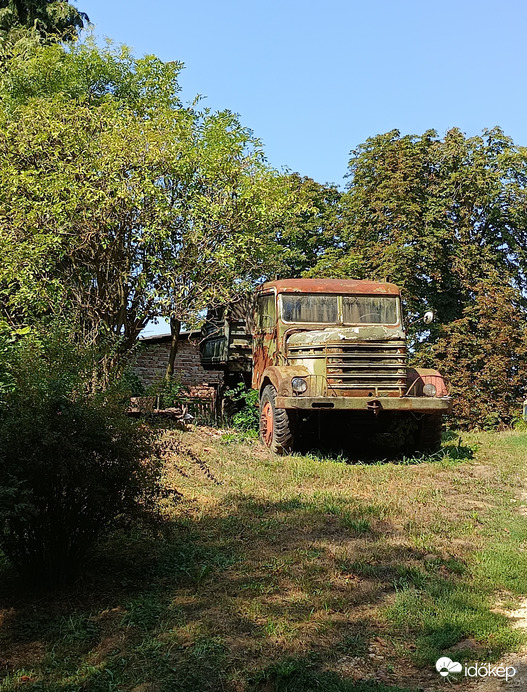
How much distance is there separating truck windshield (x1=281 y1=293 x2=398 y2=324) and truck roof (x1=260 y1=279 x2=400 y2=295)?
8cm

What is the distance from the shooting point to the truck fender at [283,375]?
9.76 m

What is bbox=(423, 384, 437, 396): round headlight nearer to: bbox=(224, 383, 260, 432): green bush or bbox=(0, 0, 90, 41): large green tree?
bbox=(224, 383, 260, 432): green bush

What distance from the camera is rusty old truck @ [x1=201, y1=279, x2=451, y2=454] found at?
32.2 ft

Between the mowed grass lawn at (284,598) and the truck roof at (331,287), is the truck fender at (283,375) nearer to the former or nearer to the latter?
the truck roof at (331,287)

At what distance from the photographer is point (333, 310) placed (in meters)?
10.9

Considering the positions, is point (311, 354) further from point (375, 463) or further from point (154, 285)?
point (154, 285)

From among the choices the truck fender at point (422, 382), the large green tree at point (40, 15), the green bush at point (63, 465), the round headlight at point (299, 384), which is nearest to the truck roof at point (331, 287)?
the truck fender at point (422, 382)

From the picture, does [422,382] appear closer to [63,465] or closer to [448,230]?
[63,465]

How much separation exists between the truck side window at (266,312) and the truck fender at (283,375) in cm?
83

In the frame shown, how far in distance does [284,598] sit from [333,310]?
635cm

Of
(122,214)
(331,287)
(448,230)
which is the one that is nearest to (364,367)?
(331,287)

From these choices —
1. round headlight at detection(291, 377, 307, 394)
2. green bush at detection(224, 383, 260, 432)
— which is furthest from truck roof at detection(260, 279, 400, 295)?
green bush at detection(224, 383, 260, 432)

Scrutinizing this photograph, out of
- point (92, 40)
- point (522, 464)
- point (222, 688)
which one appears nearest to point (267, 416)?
point (522, 464)

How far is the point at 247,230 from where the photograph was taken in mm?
13688
